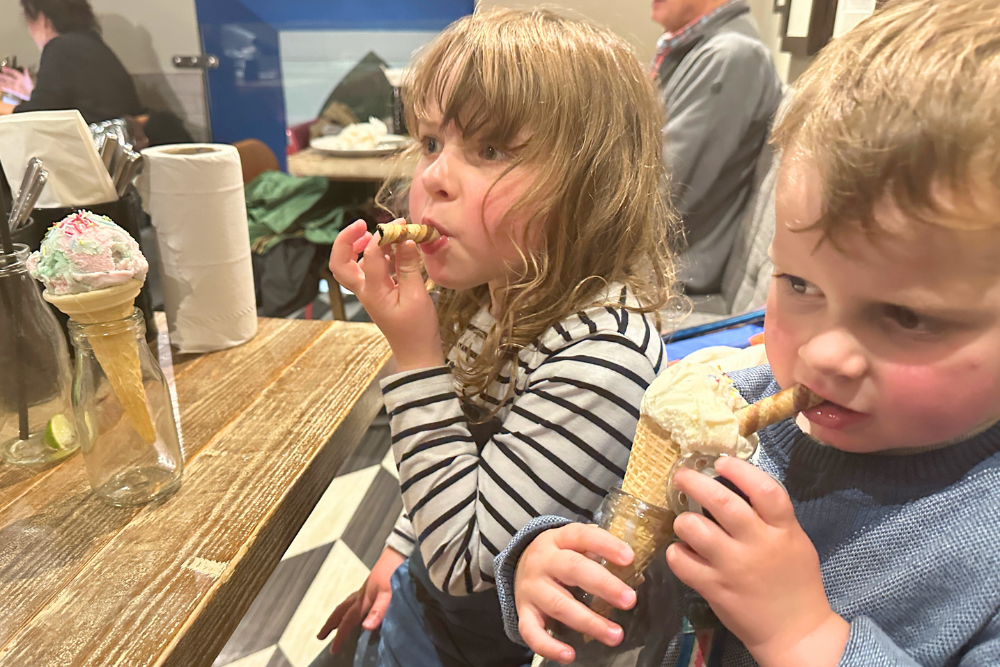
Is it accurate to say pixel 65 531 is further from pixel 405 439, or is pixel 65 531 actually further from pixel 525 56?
pixel 525 56

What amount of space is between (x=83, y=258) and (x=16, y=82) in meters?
2.73

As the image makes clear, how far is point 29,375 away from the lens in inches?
32.6

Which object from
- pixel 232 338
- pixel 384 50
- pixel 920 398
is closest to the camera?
pixel 920 398

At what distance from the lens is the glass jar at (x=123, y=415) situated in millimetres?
697

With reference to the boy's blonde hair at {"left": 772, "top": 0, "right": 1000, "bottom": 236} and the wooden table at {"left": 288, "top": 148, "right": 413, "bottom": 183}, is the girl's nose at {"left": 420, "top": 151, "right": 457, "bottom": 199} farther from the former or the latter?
the wooden table at {"left": 288, "top": 148, "right": 413, "bottom": 183}

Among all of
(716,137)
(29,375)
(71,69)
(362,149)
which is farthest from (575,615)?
(71,69)

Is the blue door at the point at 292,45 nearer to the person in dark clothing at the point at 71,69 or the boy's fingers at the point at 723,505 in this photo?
the person in dark clothing at the point at 71,69

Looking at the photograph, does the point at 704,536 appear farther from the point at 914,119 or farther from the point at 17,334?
the point at 17,334

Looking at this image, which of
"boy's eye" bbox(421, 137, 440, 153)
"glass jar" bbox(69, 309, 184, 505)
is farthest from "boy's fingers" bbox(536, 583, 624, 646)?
"boy's eye" bbox(421, 137, 440, 153)

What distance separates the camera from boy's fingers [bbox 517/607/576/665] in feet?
1.82

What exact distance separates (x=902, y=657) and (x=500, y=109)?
0.67 meters

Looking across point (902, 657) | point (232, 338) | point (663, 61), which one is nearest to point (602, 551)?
point (902, 657)

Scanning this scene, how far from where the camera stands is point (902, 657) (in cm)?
49

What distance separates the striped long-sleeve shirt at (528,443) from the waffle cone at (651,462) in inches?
6.8
